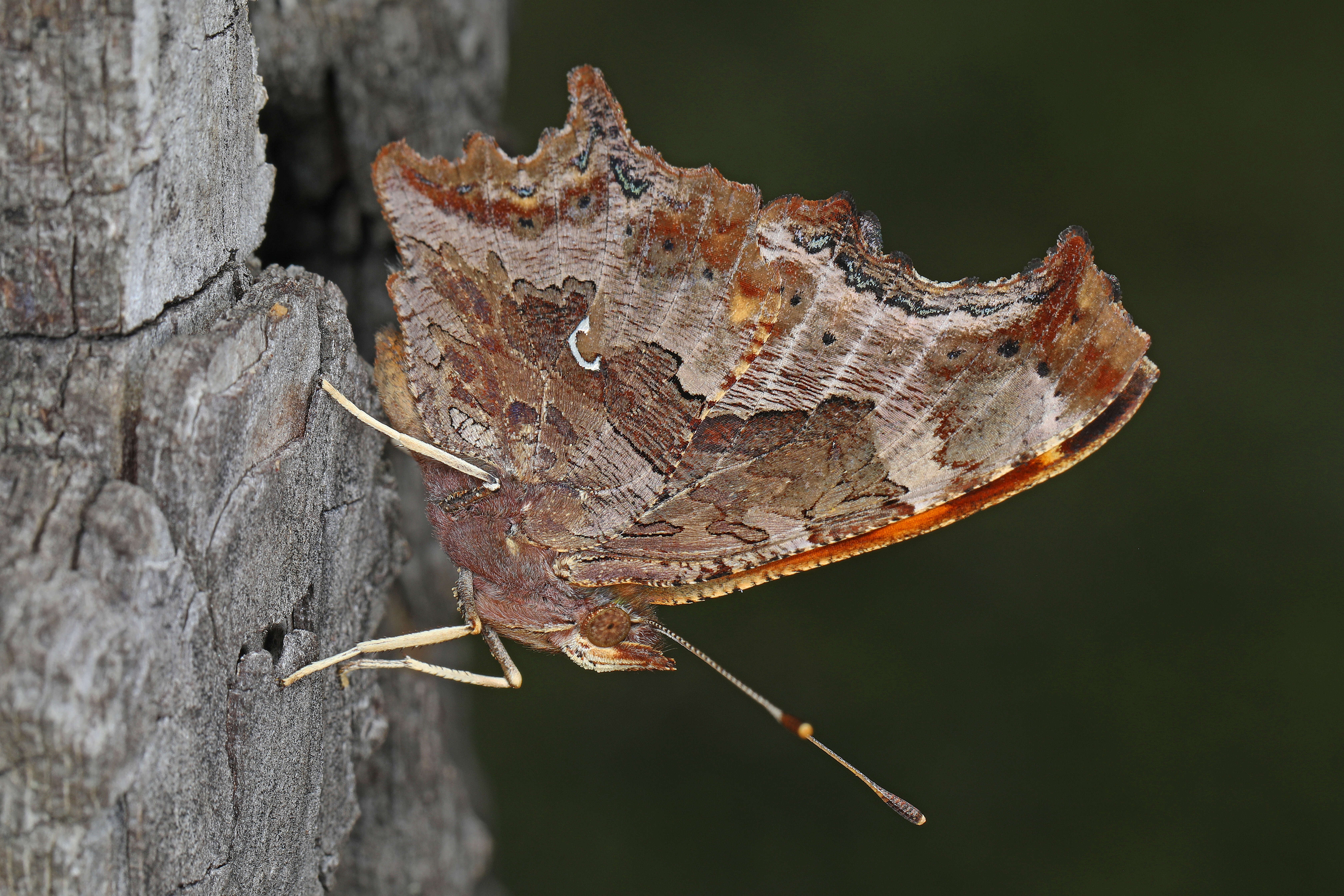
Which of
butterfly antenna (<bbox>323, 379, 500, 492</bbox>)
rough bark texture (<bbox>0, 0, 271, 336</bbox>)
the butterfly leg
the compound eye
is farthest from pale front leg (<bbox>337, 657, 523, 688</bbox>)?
rough bark texture (<bbox>0, 0, 271, 336</bbox>)

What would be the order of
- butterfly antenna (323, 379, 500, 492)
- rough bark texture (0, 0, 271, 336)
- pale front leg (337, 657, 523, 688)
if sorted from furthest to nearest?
pale front leg (337, 657, 523, 688), butterfly antenna (323, 379, 500, 492), rough bark texture (0, 0, 271, 336)

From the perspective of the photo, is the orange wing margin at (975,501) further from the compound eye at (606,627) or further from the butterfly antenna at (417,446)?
the butterfly antenna at (417,446)

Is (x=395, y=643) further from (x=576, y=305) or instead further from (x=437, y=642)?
(x=576, y=305)

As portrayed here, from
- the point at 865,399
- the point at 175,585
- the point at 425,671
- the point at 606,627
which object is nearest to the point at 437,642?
the point at 425,671

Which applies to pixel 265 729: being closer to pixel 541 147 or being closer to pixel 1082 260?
pixel 541 147

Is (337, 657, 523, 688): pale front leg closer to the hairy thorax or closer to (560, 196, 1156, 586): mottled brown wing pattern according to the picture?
the hairy thorax
